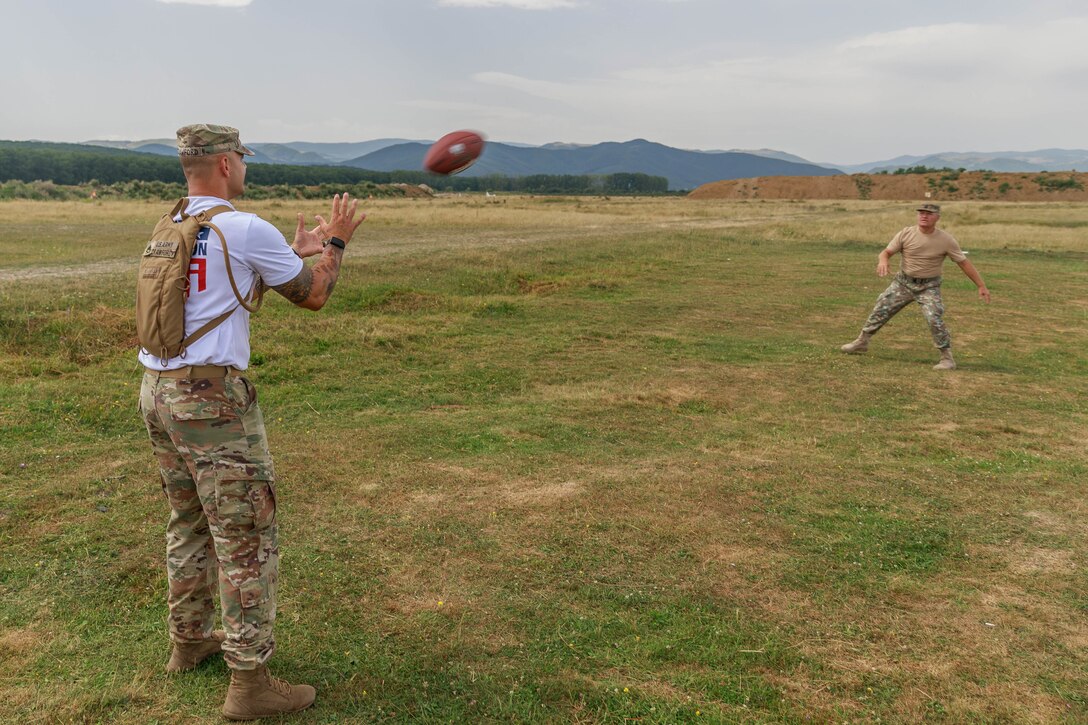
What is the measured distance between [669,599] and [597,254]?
18.8 metres

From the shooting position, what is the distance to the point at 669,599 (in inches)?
169

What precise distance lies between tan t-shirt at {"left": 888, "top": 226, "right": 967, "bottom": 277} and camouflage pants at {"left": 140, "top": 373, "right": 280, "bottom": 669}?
965 cm

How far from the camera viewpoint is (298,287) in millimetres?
3189

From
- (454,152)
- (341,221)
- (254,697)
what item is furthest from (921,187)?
(254,697)

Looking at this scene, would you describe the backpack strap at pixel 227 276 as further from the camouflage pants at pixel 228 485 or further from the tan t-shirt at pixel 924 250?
the tan t-shirt at pixel 924 250

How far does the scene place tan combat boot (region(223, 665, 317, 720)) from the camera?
10.3 ft

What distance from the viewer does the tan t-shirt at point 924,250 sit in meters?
10.3

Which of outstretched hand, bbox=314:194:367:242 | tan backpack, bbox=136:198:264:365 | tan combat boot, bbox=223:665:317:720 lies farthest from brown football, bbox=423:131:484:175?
tan combat boot, bbox=223:665:317:720

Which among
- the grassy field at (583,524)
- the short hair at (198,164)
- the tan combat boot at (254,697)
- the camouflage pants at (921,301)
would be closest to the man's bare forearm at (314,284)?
the short hair at (198,164)

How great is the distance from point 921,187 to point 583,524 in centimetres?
11427

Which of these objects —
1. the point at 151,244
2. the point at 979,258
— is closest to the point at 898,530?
the point at 151,244

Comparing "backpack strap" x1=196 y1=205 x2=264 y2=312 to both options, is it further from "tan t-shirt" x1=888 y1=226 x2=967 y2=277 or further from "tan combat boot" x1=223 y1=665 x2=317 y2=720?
"tan t-shirt" x1=888 y1=226 x2=967 y2=277

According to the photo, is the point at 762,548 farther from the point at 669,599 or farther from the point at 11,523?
the point at 11,523

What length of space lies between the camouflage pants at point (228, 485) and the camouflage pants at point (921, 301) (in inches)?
390
